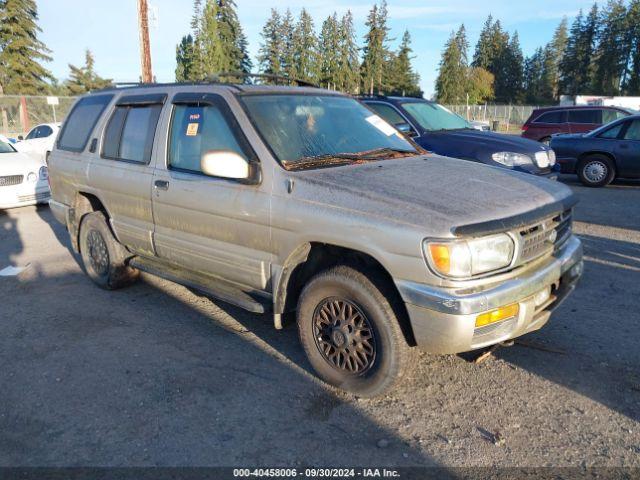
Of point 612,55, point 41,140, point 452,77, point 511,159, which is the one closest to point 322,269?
point 511,159

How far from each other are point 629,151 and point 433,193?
32.7 feet

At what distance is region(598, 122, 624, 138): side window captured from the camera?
439 inches

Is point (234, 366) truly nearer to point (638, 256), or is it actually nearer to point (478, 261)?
point (478, 261)

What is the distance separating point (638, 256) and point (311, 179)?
15.5 ft

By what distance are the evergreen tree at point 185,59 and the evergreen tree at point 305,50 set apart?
650 inches

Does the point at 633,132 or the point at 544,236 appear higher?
the point at 633,132

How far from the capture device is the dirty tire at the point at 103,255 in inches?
202

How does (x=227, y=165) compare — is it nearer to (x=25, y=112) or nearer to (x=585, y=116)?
(x=585, y=116)

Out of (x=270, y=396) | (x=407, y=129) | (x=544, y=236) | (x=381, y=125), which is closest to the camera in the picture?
(x=544, y=236)

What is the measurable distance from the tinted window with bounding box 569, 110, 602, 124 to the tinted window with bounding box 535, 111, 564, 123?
0.29 m

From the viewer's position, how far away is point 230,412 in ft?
10.4

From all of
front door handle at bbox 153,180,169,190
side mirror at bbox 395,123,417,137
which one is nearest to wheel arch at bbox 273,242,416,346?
front door handle at bbox 153,180,169,190

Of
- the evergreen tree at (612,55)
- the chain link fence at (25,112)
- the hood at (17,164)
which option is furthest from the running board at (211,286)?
the evergreen tree at (612,55)

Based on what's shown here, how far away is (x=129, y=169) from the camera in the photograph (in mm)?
4594
